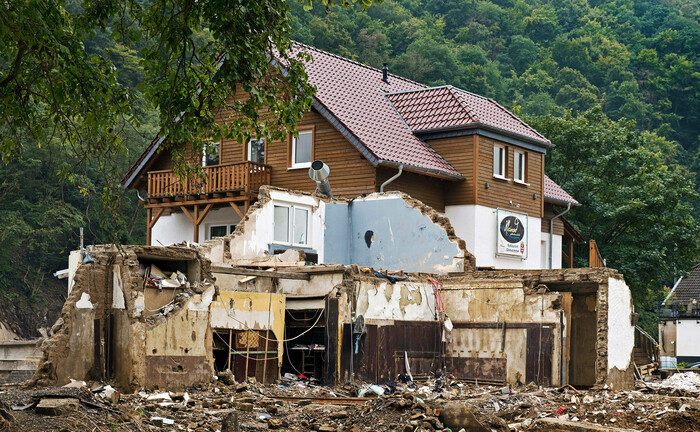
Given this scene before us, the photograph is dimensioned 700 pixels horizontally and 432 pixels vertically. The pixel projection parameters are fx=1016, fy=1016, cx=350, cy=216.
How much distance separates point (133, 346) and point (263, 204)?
31.8ft

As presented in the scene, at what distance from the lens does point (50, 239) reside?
5316 cm

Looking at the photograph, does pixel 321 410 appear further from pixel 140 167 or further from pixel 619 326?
pixel 140 167

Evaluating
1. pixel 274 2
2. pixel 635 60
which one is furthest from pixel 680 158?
pixel 274 2

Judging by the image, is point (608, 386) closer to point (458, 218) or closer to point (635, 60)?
point (458, 218)

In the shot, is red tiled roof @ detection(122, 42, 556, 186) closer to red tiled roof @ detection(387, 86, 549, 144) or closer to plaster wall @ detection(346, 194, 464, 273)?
red tiled roof @ detection(387, 86, 549, 144)

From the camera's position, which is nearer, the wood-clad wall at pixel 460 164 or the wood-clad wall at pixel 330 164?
the wood-clad wall at pixel 330 164

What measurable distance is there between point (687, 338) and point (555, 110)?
1615cm

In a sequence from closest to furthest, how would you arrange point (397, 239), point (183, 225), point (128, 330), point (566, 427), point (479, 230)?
point (566, 427) → point (128, 330) → point (397, 239) → point (479, 230) → point (183, 225)

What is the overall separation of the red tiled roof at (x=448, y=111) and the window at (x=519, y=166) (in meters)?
0.76

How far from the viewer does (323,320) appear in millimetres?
23953

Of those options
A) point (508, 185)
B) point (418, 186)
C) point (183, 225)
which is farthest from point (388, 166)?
point (183, 225)

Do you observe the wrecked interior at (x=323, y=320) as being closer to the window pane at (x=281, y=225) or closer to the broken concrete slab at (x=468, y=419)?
the window pane at (x=281, y=225)

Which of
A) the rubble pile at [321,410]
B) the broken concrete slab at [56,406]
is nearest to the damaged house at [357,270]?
the rubble pile at [321,410]

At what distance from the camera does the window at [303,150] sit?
33.2 meters
